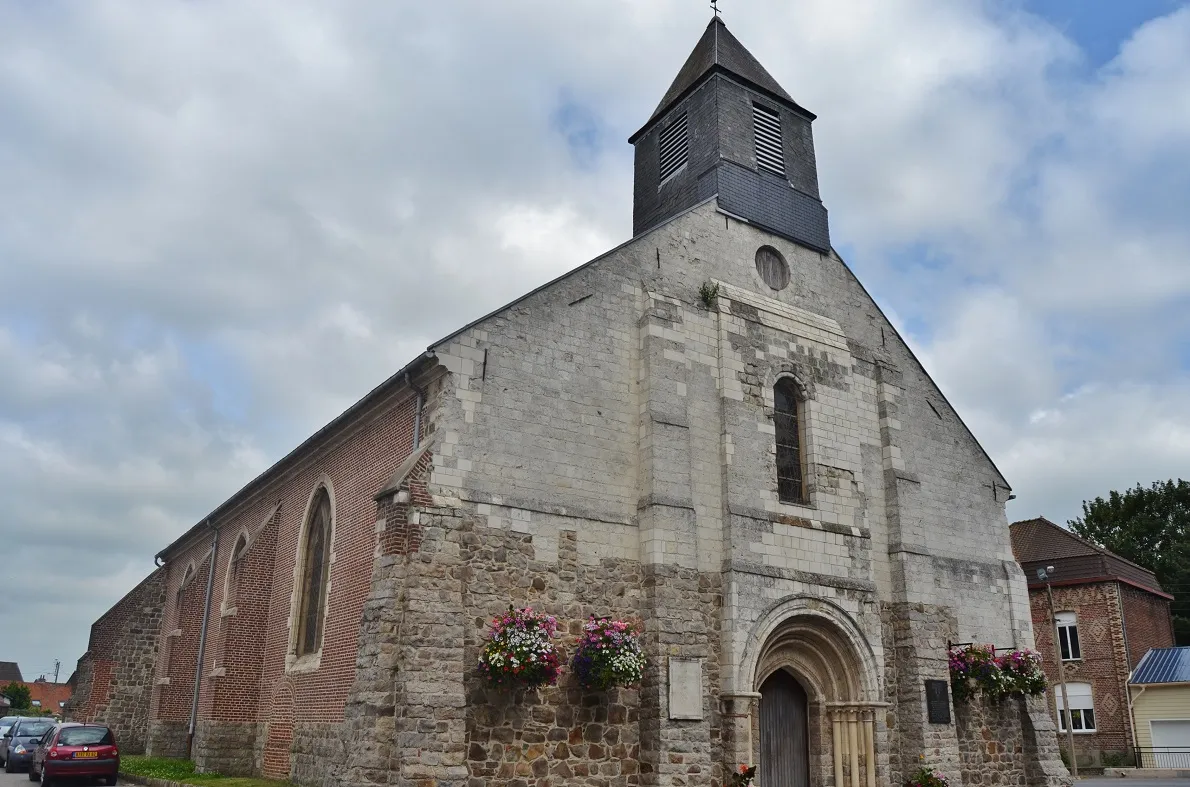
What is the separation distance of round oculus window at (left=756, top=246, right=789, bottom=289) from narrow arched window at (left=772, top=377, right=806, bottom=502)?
2071mm

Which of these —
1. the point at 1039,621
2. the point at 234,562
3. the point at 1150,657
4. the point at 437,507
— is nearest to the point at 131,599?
the point at 234,562

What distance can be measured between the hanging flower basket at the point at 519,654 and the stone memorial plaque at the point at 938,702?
7.34 meters

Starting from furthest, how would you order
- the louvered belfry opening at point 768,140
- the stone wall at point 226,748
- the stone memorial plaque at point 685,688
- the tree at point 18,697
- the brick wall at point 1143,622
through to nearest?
the tree at point 18,697
the brick wall at point 1143,622
the louvered belfry opening at point 768,140
the stone wall at point 226,748
the stone memorial plaque at point 685,688

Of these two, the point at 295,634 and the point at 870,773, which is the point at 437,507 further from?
the point at 870,773

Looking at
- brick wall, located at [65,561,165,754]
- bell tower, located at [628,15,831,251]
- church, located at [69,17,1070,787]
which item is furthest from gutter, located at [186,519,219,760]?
bell tower, located at [628,15,831,251]

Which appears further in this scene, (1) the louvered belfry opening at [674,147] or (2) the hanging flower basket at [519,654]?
(1) the louvered belfry opening at [674,147]

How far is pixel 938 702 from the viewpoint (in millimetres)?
16031

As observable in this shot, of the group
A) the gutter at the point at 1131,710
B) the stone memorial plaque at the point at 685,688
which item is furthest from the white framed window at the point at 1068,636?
the stone memorial plaque at the point at 685,688

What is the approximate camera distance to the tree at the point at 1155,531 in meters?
41.2

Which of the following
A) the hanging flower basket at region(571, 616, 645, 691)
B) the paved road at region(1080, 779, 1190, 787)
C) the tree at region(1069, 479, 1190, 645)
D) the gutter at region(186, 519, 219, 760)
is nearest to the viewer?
the hanging flower basket at region(571, 616, 645, 691)

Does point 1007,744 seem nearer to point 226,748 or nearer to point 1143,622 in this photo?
point 226,748

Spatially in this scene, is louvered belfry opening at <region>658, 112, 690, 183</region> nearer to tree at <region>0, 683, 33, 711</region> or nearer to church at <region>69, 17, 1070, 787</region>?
church at <region>69, 17, 1070, 787</region>

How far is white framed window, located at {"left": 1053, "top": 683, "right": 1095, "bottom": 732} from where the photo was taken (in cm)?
3081

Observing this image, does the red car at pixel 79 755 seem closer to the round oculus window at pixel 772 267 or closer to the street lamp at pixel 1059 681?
the round oculus window at pixel 772 267
